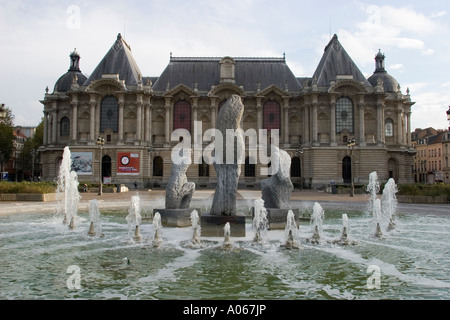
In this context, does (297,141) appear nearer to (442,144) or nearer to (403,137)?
(403,137)

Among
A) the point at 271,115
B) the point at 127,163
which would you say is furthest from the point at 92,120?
the point at 271,115

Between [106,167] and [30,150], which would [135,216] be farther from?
[30,150]

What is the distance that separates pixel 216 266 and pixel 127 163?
46193 mm

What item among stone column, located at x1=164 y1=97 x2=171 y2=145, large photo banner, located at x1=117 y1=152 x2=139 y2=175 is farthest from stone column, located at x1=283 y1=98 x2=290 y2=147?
large photo banner, located at x1=117 y1=152 x2=139 y2=175

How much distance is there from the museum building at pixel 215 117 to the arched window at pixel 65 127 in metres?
0.16

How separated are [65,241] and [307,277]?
8313 mm

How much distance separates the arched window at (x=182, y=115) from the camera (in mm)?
56406

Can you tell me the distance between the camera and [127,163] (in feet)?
174

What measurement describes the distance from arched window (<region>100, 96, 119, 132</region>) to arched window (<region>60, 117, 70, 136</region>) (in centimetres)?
685

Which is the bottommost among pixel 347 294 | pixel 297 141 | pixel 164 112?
pixel 347 294

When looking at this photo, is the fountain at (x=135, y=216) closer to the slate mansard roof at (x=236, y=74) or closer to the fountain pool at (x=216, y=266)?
the fountain pool at (x=216, y=266)
